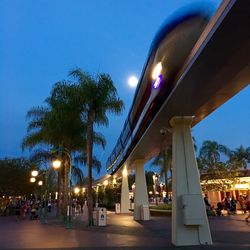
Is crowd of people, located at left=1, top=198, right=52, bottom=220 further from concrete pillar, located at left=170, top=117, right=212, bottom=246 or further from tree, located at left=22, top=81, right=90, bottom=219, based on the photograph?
concrete pillar, located at left=170, top=117, right=212, bottom=246

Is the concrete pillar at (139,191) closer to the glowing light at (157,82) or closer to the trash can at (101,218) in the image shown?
the trash can at (101,218)

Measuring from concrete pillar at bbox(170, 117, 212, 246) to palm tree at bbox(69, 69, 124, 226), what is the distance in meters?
10.1

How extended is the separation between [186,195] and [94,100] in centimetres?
1189

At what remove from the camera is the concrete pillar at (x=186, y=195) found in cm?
1108

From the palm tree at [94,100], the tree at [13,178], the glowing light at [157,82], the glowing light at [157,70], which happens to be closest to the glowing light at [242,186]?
the palm tree at [94,100]

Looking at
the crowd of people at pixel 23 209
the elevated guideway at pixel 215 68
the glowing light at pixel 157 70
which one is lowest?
the crowd of people at pixel 23 209

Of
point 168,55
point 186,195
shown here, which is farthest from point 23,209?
point 168,55

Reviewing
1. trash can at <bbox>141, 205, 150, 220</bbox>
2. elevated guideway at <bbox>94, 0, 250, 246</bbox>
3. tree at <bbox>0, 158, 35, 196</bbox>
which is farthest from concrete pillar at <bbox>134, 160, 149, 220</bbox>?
tree at <bbox>0, 158, 35, 196</bbox>

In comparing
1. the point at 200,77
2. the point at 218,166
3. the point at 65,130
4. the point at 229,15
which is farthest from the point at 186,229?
the point at 218,166

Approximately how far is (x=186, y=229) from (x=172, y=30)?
6.79 m

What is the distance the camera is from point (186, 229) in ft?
36.8

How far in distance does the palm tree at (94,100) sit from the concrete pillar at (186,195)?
398 inches

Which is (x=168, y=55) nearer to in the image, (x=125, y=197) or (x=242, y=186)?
(x=125, y=197)

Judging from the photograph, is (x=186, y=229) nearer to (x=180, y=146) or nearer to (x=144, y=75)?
(x=180, y=146)
